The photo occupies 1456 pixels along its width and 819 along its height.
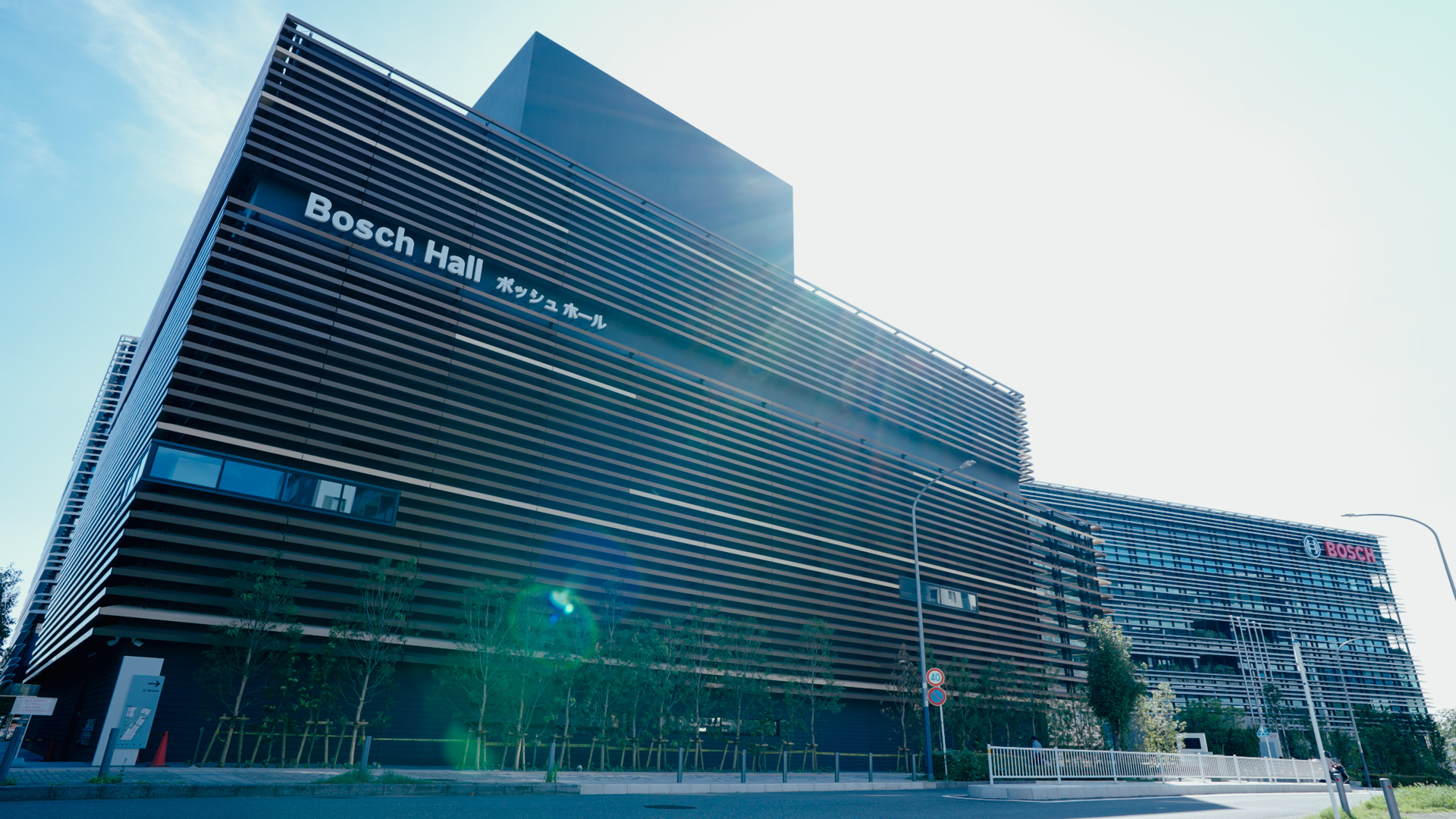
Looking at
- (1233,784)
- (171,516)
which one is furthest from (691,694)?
(1233,784)

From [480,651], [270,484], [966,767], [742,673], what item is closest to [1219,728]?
[966,767]

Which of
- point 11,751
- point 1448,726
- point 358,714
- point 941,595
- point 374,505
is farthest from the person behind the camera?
point 1448,726

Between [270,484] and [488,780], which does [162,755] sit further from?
[488,780]

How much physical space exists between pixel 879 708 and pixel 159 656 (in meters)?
26.2

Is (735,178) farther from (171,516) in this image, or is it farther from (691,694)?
(171,516)

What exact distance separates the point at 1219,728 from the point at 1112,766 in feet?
175

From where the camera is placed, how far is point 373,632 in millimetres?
18859

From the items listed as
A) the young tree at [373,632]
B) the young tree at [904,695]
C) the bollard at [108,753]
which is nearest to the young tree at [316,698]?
the young tree at [373,632]

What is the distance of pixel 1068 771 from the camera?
20625 mm

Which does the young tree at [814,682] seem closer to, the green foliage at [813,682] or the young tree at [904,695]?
the green foliage at [813,682]

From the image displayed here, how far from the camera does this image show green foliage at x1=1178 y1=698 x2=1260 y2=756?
60.4 meters

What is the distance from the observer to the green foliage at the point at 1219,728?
60.4m

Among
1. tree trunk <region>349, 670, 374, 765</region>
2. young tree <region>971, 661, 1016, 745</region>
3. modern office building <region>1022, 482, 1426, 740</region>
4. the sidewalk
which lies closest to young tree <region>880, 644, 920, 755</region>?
young tree <region>971, 661, 1016, 745</region>

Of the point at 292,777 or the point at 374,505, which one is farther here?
the point at 374,505
